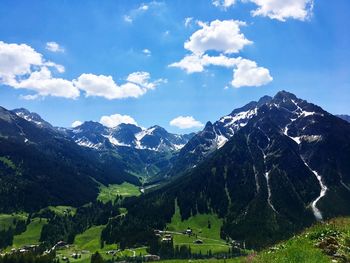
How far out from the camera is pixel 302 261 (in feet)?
93.2

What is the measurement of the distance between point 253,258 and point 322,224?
8.44 m

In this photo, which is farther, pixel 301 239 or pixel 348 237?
pixel 301 239

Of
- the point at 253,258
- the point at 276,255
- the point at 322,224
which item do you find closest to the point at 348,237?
the point at 276,255

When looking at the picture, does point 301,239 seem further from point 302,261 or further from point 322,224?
point 302,261

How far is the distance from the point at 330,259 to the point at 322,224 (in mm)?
9125

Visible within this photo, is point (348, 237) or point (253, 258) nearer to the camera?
point (348, 237)

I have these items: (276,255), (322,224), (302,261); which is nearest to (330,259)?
(302,261)

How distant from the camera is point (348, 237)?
26.8 metres

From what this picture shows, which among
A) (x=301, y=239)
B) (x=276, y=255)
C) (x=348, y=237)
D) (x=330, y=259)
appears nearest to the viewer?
(x=348, y=237)

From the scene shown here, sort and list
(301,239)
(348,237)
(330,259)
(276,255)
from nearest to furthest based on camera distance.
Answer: (348,237) < (330,259) < (276,255) < (301,239)

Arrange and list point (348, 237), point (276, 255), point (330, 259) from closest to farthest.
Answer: point (348, 237), point (330, 259), point (276, 255)

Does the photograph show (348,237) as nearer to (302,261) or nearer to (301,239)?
(302,261)

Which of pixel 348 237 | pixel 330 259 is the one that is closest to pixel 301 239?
pixel 330 259

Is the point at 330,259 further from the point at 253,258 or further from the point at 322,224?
the point at 322,224
